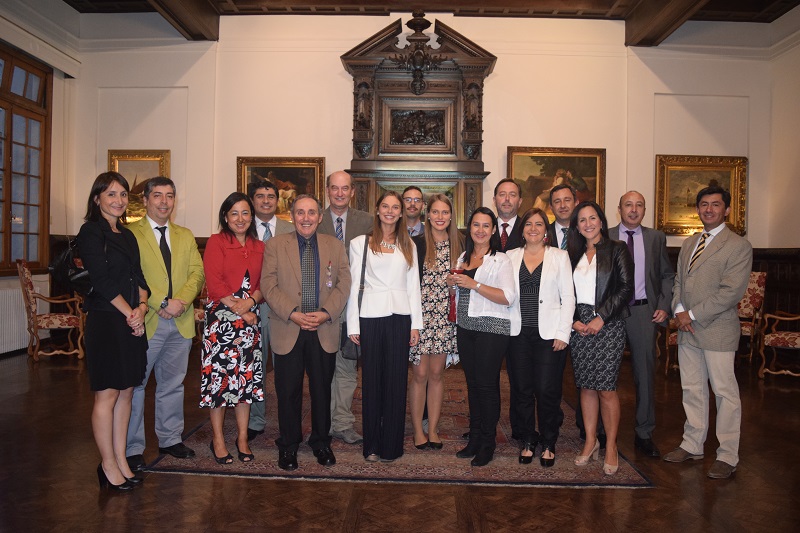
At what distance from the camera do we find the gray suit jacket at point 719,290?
3.61m

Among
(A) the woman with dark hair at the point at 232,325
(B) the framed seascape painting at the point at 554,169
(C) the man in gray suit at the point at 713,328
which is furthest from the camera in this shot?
(B) the framed seascape painting at the point at 554,169

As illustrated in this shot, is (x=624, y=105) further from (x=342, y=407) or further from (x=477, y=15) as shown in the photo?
(x=342, y=407)

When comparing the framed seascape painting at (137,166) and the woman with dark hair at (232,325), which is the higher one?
the framed seascape painting at (137,166)

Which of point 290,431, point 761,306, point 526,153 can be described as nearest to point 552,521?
point 290,431

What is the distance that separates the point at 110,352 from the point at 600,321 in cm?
274

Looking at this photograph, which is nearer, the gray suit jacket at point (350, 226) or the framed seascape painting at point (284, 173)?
the gray suit jacket at point (350, 226)

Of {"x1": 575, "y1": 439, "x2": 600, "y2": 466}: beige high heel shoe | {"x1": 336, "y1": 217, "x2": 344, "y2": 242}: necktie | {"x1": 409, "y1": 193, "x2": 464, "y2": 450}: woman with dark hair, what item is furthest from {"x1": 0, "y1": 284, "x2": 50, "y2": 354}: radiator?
{"x1": 575, "y1": 439, "x2": 600, "y2": 466}: beige high heel shoe

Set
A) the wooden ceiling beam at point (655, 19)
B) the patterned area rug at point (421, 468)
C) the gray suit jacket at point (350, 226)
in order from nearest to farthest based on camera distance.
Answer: the patterned area rug at point (421, 468) < the gray suit jacket at point (350, 226) < the wooden ceiling beam at point (655, 19)

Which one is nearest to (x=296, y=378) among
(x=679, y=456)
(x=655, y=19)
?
(x=679, y=456)

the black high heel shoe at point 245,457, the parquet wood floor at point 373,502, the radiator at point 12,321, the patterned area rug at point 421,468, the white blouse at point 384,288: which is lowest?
the parquet wood floor at point 373,502

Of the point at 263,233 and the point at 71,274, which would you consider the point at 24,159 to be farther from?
the point at 71,274

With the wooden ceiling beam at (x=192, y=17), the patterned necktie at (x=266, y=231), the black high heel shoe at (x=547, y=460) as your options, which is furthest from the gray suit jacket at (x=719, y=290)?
the wooden ceiling beam at (x=192, y=17)

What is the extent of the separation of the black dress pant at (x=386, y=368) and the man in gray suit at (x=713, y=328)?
176 centimetres

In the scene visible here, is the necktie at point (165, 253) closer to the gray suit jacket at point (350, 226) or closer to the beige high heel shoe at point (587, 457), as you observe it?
the gray suit jacket at point (350, 226)
